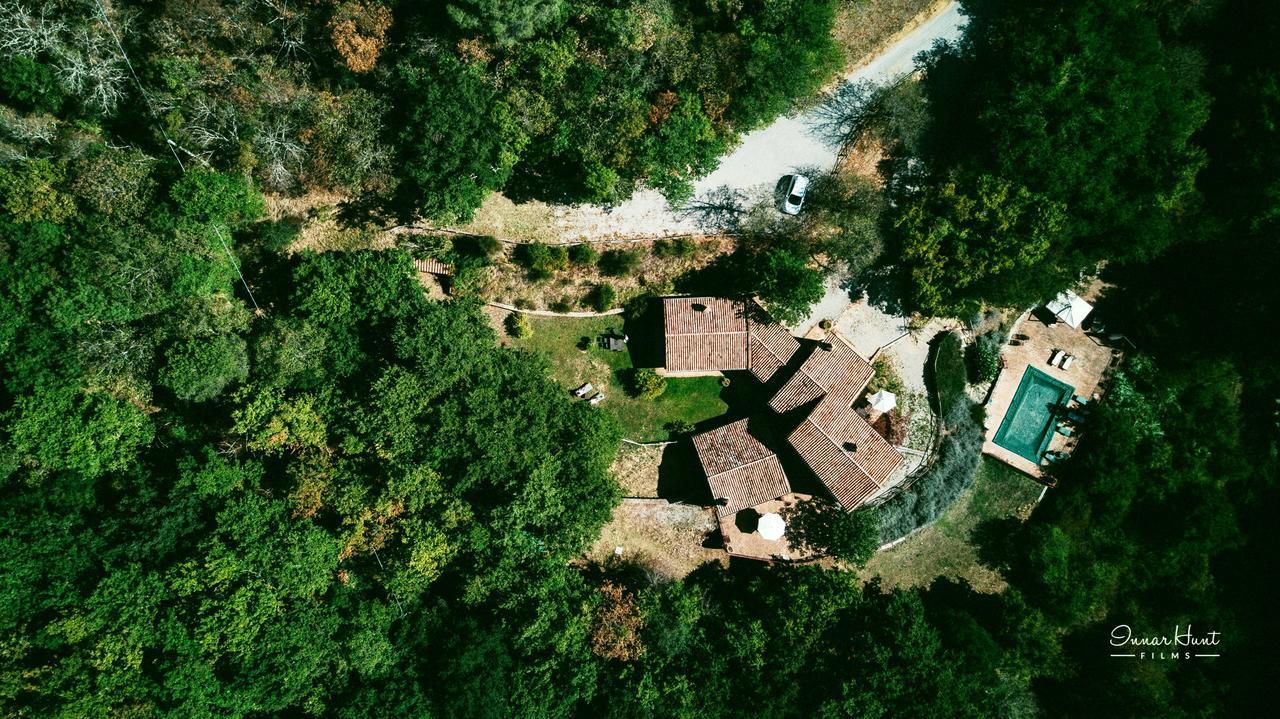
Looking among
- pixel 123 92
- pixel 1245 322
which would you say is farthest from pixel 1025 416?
pixel 123 92

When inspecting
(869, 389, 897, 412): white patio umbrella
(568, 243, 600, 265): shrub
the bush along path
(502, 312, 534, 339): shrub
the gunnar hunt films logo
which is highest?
(568, 243, 600, 265): shrub

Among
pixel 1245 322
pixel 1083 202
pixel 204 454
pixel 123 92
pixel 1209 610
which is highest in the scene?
pixel 123 92

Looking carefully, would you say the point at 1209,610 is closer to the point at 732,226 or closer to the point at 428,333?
the point at 732,226

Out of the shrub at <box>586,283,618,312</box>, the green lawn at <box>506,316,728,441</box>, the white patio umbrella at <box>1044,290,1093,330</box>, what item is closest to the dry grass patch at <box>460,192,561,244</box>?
the shrub at <box>586,283,618,312</box>

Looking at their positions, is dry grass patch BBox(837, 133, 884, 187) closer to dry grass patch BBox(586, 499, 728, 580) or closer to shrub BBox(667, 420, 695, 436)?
shrub BBox(667, 420, 695, 436)

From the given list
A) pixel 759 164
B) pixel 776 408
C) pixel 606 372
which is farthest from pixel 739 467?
pixel 759 164
